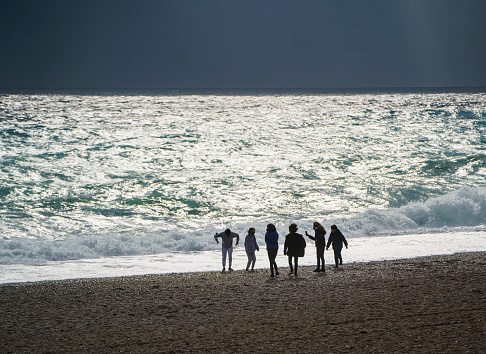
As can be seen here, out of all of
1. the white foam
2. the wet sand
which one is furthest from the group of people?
the white foam

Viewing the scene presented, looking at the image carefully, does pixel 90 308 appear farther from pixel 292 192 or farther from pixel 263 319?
pixel 292 192

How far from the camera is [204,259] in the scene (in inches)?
632

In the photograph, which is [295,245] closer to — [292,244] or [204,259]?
[292,244]

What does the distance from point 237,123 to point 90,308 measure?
42.5 metres

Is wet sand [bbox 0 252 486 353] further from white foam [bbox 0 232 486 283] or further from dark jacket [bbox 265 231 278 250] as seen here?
white foam [bbox 0 232 486 283]

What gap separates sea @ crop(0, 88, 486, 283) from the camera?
16.8 metres

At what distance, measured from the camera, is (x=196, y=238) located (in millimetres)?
18562

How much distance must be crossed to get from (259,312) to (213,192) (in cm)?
1661

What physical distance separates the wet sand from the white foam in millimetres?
1242

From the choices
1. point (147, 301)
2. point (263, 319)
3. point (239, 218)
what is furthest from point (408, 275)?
point (239, 218)

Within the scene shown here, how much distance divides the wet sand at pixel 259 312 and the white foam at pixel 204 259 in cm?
124

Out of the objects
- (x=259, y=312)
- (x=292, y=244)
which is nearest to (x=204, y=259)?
(x=292, y=244)

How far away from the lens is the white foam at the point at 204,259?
14.1 metres

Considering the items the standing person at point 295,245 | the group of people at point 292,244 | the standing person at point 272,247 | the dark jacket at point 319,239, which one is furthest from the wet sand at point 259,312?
the dark jacket at point 319,239
